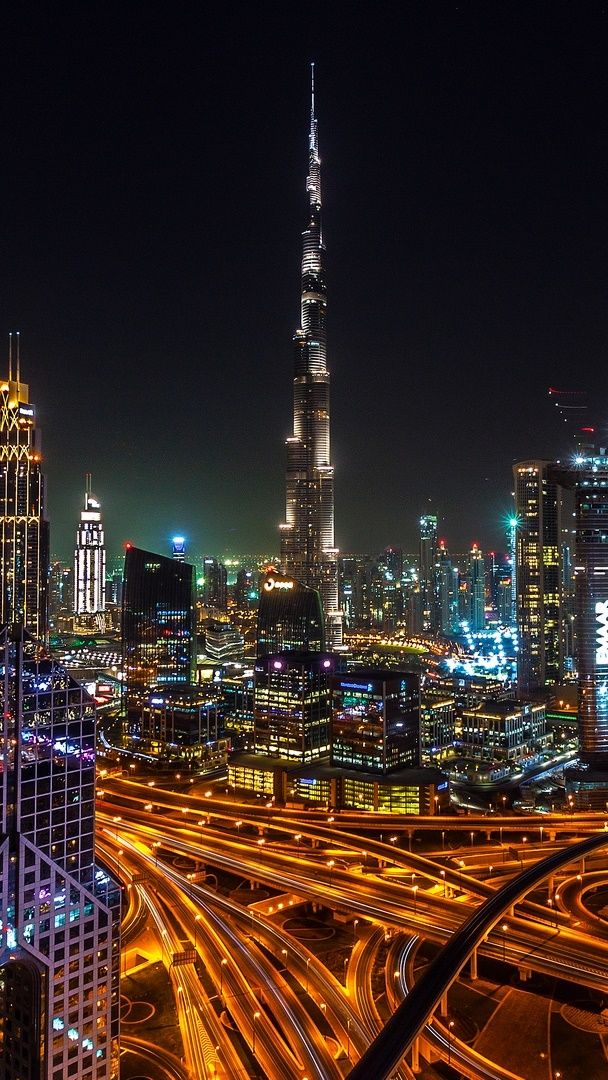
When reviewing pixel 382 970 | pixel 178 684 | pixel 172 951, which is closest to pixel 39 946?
pixel 172 951

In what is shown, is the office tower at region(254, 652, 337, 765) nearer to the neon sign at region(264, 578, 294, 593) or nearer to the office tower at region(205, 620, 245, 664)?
the neon sign at region(264, 578, 294, 593)

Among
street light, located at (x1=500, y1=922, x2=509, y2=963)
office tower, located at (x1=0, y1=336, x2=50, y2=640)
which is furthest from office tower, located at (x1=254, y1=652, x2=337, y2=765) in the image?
street light, located at (x1=500, y1=922, x2=509, y2=963)

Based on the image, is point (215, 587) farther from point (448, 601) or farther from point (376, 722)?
point (376, 722)

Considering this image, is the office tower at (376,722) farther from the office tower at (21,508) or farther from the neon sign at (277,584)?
the office tower at (21,508)

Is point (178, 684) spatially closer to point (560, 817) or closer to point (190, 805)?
point (190, 805)

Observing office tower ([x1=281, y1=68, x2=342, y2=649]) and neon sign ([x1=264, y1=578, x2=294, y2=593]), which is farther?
office tower ([x1=281, y1=68, x2=342, y2=649])
